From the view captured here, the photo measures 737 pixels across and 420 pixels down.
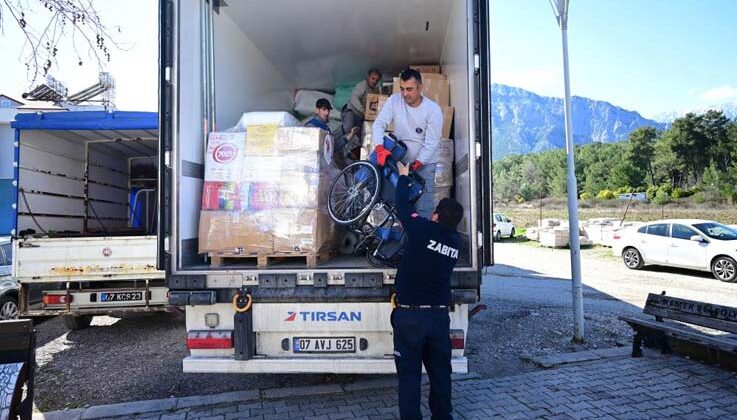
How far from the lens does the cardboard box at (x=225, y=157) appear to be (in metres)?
3.77

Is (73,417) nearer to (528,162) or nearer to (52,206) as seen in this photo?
(52,206)

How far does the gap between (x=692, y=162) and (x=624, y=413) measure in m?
56.2

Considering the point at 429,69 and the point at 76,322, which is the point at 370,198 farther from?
the point at 76,322

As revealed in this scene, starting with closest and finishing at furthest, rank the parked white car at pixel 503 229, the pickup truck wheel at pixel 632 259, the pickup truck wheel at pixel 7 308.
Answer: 1. the pickup truck wheel at pixel 7 308
2. the pickup truck wheel at pixel 632 259
3. the parked white car at pixel 503 229

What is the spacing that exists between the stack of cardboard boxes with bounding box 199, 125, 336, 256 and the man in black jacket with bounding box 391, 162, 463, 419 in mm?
904

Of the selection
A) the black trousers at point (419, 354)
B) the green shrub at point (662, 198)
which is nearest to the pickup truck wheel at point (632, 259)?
the black trousers at point (419, 354)

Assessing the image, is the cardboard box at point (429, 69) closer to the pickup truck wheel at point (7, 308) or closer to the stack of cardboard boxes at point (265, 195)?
the stack of cardboard boxes at point (265, 195)

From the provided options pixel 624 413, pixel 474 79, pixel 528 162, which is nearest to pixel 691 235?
pixel 624 413

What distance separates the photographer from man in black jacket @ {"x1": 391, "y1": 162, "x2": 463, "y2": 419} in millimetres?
3045

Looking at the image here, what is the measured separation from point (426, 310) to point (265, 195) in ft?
5.16

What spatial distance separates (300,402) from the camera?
3.95 metres

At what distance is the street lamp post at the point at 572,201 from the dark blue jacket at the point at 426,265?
2944mm

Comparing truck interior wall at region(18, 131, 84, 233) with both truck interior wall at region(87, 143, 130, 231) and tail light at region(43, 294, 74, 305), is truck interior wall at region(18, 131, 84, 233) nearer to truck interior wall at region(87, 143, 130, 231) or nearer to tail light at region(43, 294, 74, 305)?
truck interior wall at region(87, 143, 130, 231)

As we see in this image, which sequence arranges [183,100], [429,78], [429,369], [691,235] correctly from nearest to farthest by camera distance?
1. [429,369]
2. [183,100]
3. [429,78]
4. [691,235]
